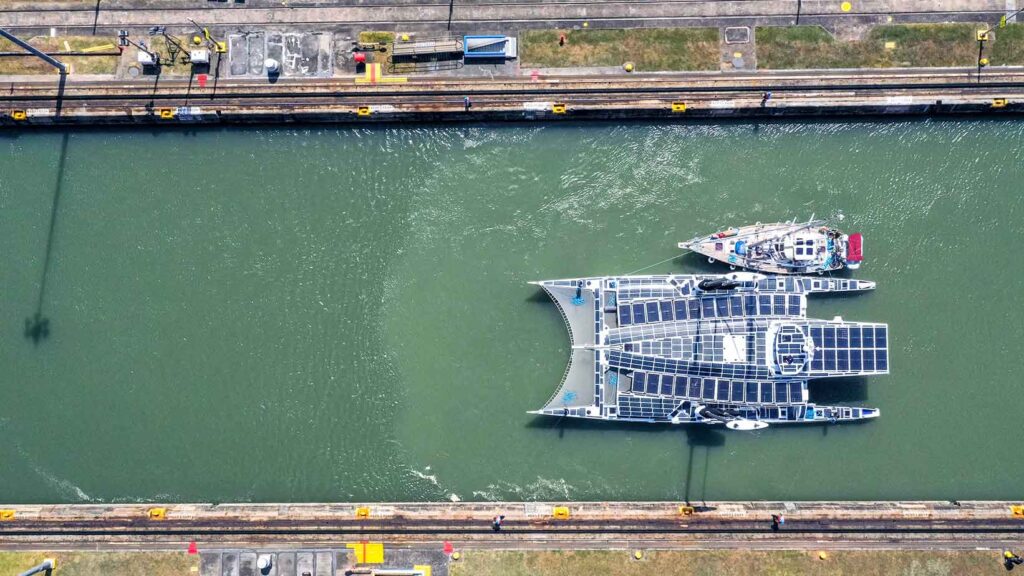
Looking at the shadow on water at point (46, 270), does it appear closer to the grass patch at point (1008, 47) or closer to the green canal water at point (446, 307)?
the green canal water at point (446, 307)

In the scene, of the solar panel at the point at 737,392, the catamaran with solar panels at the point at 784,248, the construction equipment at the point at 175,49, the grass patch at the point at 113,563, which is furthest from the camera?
the construction equipment at the point at 175,49

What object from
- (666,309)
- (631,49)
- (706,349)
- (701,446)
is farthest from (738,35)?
(701,446)

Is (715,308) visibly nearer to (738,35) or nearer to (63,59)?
(738,35)

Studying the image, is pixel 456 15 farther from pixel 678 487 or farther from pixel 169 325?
pixel 678 487

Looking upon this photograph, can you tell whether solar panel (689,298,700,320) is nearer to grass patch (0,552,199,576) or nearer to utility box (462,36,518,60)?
utility box (462,36,518,60)

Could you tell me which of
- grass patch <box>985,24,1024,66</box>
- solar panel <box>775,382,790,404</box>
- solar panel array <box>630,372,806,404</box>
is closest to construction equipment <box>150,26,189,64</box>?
solar panel array <box>630,372,806,404</box>

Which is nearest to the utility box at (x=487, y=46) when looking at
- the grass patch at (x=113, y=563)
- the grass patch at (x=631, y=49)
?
→ the grass patch at (x=631, y=49)
